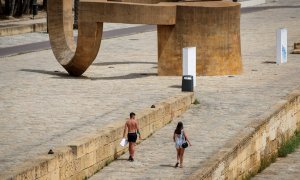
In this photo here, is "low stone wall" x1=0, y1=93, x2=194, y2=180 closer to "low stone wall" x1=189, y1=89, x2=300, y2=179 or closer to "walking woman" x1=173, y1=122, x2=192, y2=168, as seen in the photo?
"walking woman" x1=173, y1=122, x2=192, y2=168

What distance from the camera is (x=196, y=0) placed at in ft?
140

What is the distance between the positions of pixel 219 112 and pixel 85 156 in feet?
31.2

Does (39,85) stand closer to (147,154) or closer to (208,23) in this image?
(208,23)

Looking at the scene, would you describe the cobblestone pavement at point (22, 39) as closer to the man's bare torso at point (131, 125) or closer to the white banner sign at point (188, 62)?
the white banner sign at point (188, 62)

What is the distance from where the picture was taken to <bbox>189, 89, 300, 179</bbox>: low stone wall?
23.3 m

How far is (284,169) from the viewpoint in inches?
1161

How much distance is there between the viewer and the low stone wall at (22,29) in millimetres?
55125

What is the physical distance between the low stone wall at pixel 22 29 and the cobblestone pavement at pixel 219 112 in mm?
10819

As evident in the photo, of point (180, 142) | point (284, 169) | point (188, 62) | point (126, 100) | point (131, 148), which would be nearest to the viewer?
point (180, 142)

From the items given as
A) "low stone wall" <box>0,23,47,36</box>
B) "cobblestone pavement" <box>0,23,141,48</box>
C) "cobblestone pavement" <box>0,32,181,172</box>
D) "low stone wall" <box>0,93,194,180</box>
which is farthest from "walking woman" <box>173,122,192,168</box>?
"low stone wall" <box>0,23,47,36</box>

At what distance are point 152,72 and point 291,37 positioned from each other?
Answer: 15295mm

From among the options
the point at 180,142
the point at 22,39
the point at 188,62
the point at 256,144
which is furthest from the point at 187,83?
the point at 22,39

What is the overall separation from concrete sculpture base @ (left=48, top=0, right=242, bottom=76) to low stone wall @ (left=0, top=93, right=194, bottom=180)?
10955 mm

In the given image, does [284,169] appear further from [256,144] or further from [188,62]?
[188,62]
